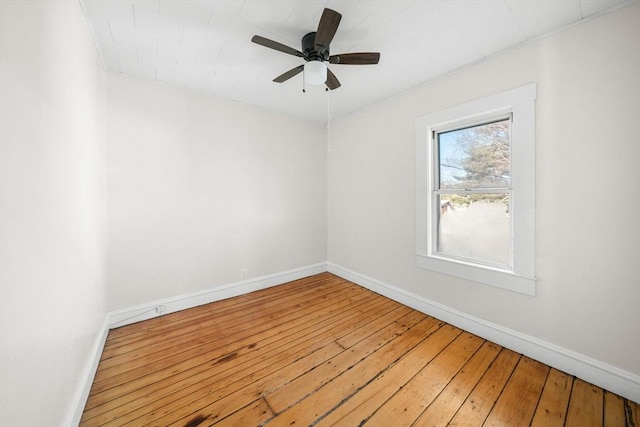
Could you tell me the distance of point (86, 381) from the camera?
1.58 metres

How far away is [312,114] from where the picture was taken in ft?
12.0

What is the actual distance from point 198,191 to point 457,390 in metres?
3.15

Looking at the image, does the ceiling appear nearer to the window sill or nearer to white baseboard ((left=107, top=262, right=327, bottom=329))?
the window sill

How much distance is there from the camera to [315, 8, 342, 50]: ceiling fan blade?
1.42 meters

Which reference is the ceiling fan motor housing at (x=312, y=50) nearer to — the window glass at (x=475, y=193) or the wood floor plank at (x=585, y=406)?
the window glass at (x=475, y=193)

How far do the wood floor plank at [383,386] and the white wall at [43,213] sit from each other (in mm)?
1378

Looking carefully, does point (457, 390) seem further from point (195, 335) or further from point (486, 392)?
point (195, 335)

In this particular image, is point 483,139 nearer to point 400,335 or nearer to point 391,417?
point 400,335

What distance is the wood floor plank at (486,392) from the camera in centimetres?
145

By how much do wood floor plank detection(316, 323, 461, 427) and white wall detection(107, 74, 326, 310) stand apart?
6.91ft

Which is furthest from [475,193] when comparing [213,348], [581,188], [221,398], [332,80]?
[213,348]

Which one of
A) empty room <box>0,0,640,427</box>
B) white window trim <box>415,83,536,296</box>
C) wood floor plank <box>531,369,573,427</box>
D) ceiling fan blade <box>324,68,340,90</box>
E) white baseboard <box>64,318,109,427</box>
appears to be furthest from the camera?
ceiling fan blade <box>324,68,340,90</box>

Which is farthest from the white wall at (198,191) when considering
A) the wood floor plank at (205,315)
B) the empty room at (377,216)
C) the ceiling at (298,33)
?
the ceiling at (298,33)

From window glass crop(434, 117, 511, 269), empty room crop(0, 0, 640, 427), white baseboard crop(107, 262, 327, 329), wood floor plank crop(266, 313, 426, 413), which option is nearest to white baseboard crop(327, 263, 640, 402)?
empty room crop(0, 0, 640, 427)
